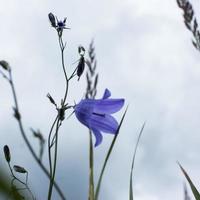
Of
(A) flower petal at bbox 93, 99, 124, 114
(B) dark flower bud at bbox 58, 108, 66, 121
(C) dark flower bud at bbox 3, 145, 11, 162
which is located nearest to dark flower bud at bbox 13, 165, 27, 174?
(C) dark flower bud at bbox 3, 145, 11, 162

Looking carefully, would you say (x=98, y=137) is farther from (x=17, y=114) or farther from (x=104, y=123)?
(x=17, y=114)

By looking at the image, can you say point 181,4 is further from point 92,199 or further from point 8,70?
point 92,199

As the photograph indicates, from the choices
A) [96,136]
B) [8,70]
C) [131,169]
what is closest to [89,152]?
[96,136]

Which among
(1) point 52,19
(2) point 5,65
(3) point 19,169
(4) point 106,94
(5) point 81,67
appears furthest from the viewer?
(2) point 5,65

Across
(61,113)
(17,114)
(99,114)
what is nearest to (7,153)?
(61,113)

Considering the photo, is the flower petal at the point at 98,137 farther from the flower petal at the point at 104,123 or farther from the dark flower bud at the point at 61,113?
the dark flower bud at the point at 61,113

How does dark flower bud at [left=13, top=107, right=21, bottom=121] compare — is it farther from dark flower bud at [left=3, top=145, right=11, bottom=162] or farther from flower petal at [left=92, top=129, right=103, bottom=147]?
dark flower bud at [left=3, top=145, right=11, bottom=162]
